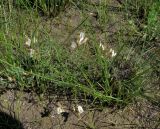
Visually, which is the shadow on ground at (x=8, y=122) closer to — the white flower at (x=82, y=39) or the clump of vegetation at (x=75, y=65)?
the clump of vegetation at (x=75, y=65)

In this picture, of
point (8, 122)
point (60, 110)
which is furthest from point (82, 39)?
point (8, 122)

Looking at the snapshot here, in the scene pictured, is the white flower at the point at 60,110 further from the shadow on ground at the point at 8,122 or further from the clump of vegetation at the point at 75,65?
the shadow on ground at the point at 8,122

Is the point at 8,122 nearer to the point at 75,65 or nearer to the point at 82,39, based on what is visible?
the point at 75,65

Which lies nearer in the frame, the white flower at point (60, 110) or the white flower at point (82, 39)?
the white flower at point (60, 110)

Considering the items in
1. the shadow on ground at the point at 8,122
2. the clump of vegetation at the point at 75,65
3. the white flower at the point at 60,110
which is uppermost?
the clump of vegetation at the point at 75,65

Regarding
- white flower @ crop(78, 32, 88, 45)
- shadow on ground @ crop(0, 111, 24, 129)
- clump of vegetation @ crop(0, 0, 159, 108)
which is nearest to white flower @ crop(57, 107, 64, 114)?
clump of vegetation @ crop(0, 0, 159, 108)

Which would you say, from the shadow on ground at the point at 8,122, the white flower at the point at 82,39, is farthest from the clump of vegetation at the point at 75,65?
the shadow on ground at the point at 8,122

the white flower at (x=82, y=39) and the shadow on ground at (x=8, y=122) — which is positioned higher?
the white flower at (x=82, y=39)

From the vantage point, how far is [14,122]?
2008 mm

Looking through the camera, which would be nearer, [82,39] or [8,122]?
[8,122]

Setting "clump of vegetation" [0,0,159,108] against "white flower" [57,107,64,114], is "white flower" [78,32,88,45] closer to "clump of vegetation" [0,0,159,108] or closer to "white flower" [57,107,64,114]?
"clump of vegetation" [0,0,159,108]

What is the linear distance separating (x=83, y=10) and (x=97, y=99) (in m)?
0.63

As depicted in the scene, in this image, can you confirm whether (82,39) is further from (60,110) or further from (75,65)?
(60,110)

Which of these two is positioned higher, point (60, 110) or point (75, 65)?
point (75, 65)
